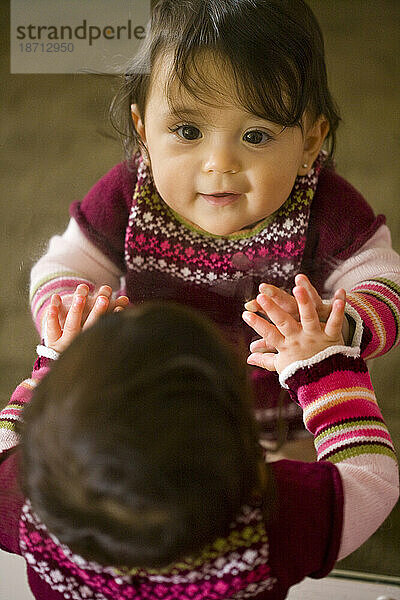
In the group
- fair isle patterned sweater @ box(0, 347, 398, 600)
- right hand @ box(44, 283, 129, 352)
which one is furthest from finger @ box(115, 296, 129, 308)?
fair isle patterned sweater @ box(0, 347, 398, 600)

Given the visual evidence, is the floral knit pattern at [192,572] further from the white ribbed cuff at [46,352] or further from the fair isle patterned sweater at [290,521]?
the white ribbed cuff at [46,352]

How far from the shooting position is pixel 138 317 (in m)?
0.29

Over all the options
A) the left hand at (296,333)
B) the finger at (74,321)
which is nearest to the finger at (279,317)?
the left hand at (296,333)

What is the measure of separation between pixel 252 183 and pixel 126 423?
0.77 ft

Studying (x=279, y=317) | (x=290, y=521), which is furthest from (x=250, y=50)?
(x=290, y=521)

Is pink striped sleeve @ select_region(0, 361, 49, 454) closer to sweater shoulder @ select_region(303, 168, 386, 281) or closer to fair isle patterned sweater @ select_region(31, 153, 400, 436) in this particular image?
fair isle patterned sweater @ select_region(31, 153, 400, 436)

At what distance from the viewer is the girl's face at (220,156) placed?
0.44 metres

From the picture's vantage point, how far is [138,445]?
0.27 meters

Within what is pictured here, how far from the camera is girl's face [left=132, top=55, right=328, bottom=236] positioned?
1.43ft

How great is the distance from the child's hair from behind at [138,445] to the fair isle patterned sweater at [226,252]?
20 centimetres

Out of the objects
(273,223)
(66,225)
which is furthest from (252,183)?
(66,225)

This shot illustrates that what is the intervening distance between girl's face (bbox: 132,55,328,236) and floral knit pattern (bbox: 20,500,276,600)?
0.73 feet

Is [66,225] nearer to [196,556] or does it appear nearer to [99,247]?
[99,247]

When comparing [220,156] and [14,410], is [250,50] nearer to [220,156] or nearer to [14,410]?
[220,156]
